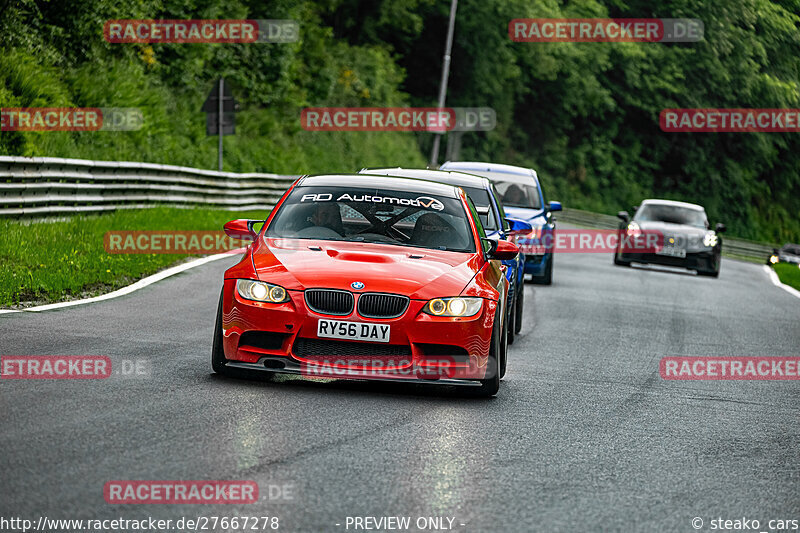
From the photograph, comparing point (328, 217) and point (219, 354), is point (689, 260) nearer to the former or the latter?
point (328, 217)

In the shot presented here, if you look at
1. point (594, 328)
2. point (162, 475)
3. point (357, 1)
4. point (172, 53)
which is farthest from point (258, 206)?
point (162, 475)

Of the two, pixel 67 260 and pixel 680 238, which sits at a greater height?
pixel 67 260

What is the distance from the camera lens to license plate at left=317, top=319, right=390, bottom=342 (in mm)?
7988

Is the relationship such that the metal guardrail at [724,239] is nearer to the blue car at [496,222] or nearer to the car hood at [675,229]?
the car hood at [675,229]

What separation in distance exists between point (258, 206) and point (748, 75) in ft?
84.0

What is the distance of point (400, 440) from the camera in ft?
22.4

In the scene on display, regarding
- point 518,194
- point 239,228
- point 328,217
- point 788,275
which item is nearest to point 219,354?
point 239,228

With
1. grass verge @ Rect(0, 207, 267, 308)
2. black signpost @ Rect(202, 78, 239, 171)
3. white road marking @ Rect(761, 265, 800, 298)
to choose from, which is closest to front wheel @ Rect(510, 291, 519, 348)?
grass verge @ Rect(0, 207, 267, 308)

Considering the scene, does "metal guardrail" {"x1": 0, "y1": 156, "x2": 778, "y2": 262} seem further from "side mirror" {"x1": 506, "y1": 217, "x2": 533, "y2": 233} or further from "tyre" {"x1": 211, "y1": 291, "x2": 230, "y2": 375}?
"tyre" {"x1": 211, "y1": 291, "x2": 230, "y2": 375}

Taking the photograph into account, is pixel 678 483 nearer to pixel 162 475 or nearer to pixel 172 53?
pixel 162 475

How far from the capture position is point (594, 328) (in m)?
14.2

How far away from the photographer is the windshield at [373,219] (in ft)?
30.4

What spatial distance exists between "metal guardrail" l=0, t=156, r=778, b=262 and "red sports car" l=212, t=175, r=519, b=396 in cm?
873

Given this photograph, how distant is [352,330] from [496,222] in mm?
5778
